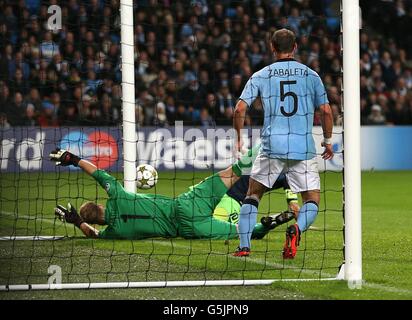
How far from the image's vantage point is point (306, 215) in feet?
30.0

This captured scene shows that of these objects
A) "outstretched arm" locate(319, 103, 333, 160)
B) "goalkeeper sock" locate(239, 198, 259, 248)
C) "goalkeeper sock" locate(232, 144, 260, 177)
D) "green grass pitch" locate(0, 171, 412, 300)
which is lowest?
"green grass pitch" locate(0, 171, 412, 300)

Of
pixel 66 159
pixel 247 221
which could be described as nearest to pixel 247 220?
pixel 247 221

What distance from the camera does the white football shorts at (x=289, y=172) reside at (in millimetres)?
9242

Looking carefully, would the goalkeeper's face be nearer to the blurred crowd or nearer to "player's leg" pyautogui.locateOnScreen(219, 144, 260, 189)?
"player's leg" pyautogui.locateOnScreen(219, 144, 260, 189)

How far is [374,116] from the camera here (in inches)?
915

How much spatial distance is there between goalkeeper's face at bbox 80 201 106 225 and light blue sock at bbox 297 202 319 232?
2.18m

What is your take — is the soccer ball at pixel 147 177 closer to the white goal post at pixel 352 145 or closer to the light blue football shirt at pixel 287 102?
the light blue football shirt at pixel 287 102

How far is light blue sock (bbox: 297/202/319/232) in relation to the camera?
9125 mm

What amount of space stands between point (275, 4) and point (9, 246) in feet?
52.7

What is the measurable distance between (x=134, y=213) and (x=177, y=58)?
43.7ft

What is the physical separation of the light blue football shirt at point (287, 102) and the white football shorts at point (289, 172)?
0.08m

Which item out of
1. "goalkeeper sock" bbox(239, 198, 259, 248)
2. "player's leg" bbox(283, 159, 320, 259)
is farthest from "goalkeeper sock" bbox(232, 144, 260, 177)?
"goalkeeper sock" bbox(239, 198, 259, 248)
